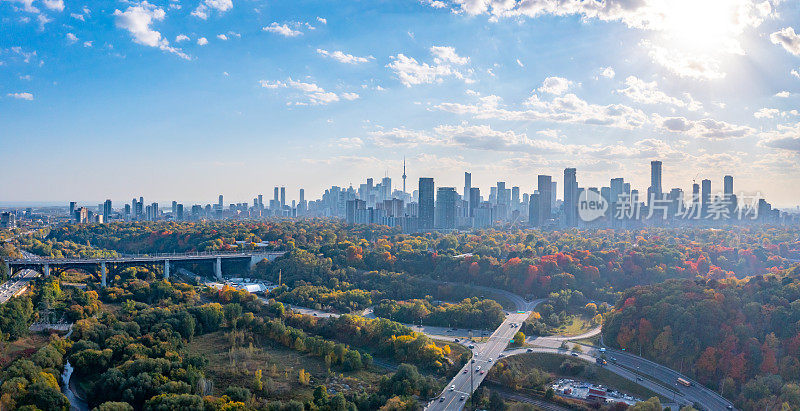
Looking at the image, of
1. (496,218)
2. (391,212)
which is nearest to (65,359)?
(391,212)

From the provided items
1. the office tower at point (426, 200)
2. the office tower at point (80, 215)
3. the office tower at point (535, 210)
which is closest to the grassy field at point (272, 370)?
the office tower at point (426, 200)

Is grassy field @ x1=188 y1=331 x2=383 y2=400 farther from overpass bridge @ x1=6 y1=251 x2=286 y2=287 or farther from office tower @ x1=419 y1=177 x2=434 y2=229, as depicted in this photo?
office tower @ x1=419 y1=177 x2=434 y2=229

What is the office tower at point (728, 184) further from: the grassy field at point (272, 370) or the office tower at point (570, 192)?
the grassy field at point (272, 370)

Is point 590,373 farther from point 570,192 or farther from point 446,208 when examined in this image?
point 570,192

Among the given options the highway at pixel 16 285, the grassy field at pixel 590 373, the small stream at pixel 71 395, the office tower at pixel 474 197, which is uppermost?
the office tower at pixel 474 197

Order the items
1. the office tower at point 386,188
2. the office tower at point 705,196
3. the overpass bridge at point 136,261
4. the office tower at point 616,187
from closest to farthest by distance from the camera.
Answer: the overpass bridge at point 136,261 → the office tower at point 705,196 → the office tower at point 616,187 → the office tower at point 386,188

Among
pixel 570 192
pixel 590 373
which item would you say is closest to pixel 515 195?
pixel 570 192
